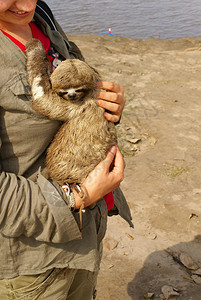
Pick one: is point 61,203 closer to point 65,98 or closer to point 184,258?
point 65,98

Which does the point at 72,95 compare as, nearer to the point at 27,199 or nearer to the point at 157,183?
the point at 27,199

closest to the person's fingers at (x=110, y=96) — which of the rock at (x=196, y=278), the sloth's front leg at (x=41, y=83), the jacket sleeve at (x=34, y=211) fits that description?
the sloth's front leg at (x=41, y=83)

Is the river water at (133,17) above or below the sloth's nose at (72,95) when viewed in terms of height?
below

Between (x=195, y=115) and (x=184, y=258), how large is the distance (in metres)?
4.45

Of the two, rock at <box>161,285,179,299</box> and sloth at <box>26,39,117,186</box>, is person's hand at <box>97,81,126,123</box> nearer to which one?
sloth at <box>26,39,117,186</box>

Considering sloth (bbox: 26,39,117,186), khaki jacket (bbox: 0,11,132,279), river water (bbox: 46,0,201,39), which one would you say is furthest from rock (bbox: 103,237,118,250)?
river water (bbox: 46,0,201,39)

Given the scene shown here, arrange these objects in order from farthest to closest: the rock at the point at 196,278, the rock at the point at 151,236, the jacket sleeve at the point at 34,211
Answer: the rock at the point at 151,236, the rock at the point at 196,278, the jacket sleeve at the point at 34,211

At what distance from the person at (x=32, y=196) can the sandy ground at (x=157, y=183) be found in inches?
87.9

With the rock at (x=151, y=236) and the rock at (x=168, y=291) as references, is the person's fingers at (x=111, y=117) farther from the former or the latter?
the rock at (x=151, y=236)

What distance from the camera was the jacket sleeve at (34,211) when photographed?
72.1 inches

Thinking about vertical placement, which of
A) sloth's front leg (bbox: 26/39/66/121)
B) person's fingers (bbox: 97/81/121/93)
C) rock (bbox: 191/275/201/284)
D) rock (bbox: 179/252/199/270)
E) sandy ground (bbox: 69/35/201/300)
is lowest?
sandy ground (bbox: 69/35/201/300)

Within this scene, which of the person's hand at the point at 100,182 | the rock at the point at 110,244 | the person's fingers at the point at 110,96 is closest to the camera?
the person's hand at the point at 100,182

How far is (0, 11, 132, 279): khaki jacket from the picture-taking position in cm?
186

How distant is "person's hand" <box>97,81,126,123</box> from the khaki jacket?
0.35m
